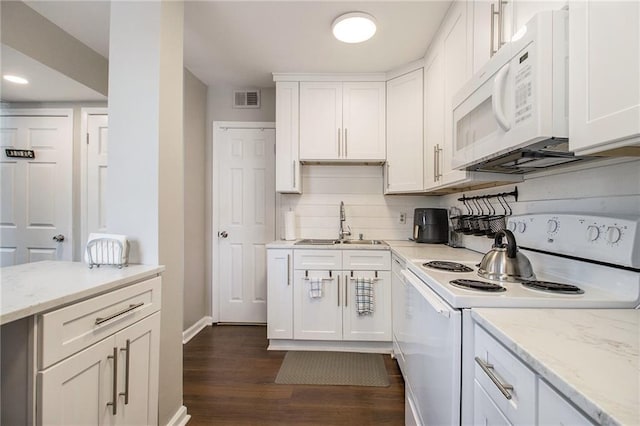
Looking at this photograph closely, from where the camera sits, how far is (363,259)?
103 inches

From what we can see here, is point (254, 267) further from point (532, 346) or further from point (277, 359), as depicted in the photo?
point (532, 346)

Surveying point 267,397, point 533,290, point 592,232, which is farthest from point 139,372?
→ point 592,232

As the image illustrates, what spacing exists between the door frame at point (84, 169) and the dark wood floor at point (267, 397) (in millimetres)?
1478

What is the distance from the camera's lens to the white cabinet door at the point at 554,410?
515 millimetres

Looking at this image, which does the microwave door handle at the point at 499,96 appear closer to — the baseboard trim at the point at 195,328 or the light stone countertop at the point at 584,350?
the light stone countertop at the point at 584,350

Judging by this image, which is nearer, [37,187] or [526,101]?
[526,101]

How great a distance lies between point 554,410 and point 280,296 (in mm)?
2243

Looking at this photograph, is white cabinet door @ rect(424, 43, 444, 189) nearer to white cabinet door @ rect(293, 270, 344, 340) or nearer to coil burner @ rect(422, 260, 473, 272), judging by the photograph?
coil burner @ rect(422, 260, 473, 272)

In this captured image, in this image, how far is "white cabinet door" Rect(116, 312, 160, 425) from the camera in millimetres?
1192

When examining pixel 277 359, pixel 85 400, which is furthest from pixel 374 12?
pixel 277 359

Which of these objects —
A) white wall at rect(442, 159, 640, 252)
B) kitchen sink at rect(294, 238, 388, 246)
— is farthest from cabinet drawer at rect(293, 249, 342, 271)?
white wall at rect(442, 159, 640, 252)

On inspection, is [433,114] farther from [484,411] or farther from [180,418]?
[180,418]

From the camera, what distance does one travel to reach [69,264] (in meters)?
1.44

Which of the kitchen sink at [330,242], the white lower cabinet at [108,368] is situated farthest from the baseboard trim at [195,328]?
the white lower cabinet at [108,368]
